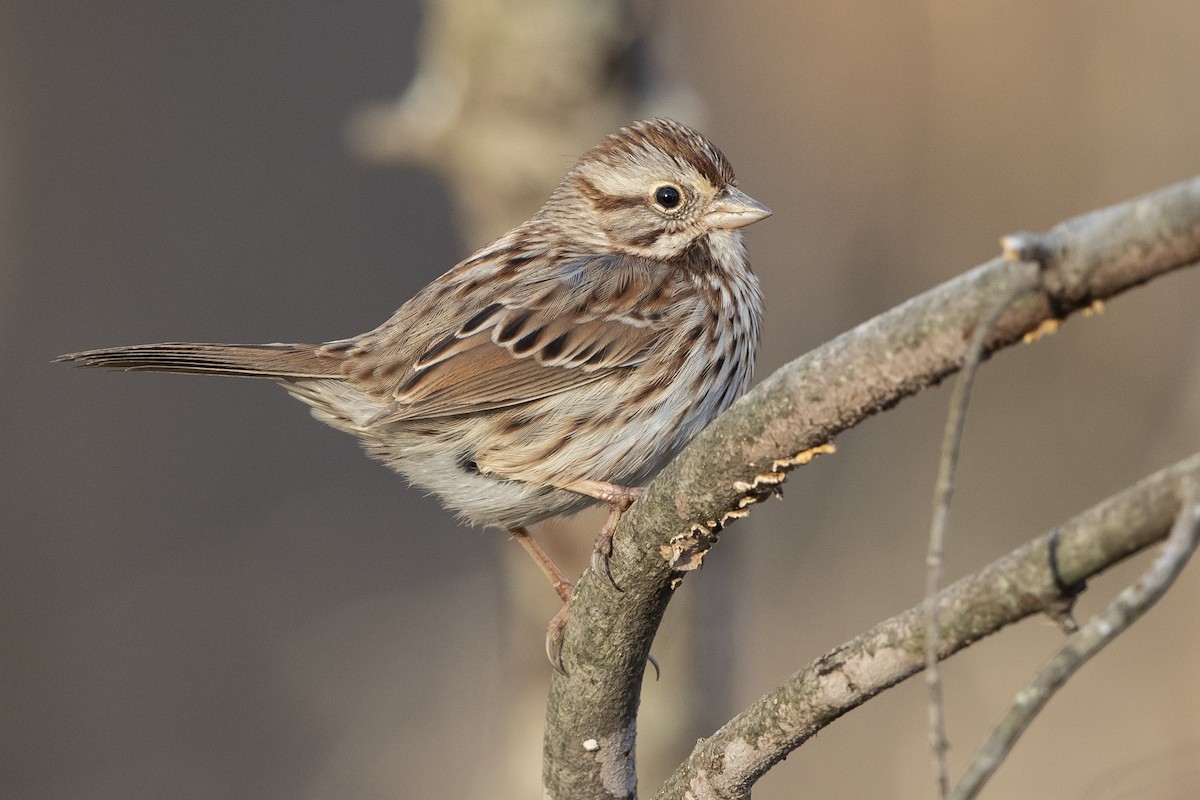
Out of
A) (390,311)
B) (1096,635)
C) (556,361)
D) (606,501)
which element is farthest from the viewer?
(390,311)

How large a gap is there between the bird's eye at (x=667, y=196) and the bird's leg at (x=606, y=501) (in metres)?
0.88

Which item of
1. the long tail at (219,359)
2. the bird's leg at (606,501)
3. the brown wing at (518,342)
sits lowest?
the bird's leg at (606,501)

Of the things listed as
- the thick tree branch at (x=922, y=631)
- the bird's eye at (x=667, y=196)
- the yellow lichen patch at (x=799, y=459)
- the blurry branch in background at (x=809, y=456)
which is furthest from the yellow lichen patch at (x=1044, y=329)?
the bird's eye at (x=667, y=196)

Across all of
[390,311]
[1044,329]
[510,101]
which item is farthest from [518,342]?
[390,311]

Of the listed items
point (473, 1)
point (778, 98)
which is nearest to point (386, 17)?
point (778, 98)

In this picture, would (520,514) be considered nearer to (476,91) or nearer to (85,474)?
(476,91)

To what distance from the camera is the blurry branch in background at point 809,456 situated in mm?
1608

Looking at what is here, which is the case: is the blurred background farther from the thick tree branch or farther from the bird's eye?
the thick tree branch

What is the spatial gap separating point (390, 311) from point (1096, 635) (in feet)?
25.4

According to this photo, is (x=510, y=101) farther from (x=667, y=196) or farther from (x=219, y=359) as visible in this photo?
(x=219, y=359)

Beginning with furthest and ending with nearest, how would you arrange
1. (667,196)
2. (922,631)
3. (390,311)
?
1. (390,311)
2. (667,196)
3. (922,631)

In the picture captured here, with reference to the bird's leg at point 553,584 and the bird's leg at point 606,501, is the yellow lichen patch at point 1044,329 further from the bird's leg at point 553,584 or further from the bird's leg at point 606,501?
the bird's leg at point 553,584

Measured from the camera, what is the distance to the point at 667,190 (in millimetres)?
4109

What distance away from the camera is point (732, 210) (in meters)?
4.02
